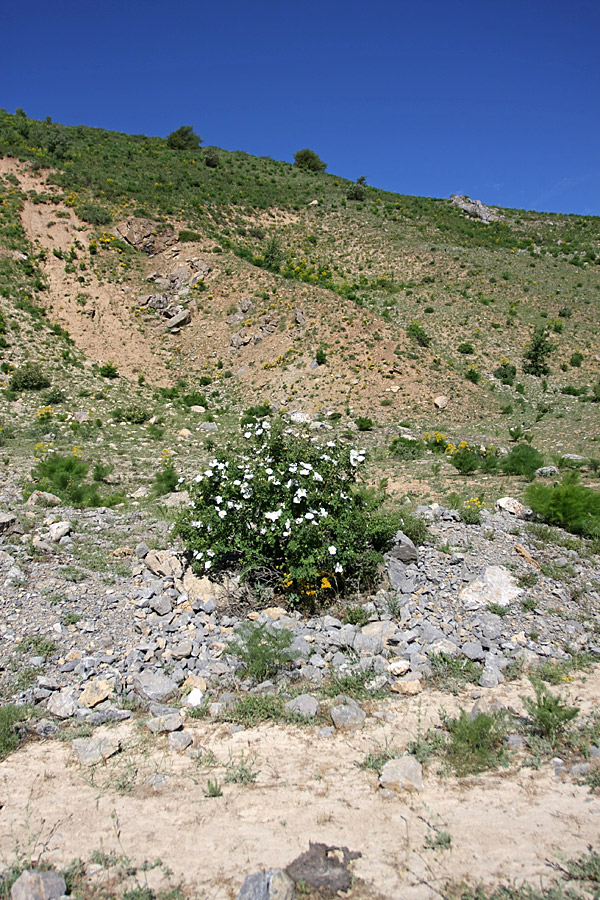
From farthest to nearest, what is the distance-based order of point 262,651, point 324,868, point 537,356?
point 537,356
point 262,651
point 324,868

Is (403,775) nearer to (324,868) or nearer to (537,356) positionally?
(324,868)

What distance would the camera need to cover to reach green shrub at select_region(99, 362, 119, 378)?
1928 centimetres

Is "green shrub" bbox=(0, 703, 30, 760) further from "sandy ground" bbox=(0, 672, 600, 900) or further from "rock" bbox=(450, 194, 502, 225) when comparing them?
"rock" bbox=(450, 194, 502, 225)

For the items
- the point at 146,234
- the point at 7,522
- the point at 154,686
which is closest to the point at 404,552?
the point at 154,686

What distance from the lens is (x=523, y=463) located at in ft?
35.6

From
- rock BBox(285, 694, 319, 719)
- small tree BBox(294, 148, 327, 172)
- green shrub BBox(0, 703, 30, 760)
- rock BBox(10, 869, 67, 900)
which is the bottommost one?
green shrub BBox(0, 703, 30, 760)

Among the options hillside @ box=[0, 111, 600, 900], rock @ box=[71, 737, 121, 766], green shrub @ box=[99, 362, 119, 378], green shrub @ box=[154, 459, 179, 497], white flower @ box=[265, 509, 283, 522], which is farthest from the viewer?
green shrub @ box=[99, 362, 119, 378]

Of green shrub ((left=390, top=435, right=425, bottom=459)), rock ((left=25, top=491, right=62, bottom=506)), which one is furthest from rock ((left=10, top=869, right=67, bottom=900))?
green shrub ((left=390, top=435, right=425, bottom=459))

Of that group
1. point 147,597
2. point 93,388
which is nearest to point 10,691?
point 147,597

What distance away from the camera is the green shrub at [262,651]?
502cm

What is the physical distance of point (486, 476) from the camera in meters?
11.0

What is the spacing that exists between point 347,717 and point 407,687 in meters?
0.75

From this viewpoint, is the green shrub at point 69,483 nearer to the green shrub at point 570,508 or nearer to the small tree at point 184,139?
the green shrub at point 570,508

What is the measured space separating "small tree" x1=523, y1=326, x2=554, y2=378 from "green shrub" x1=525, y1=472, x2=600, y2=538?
14.4m
